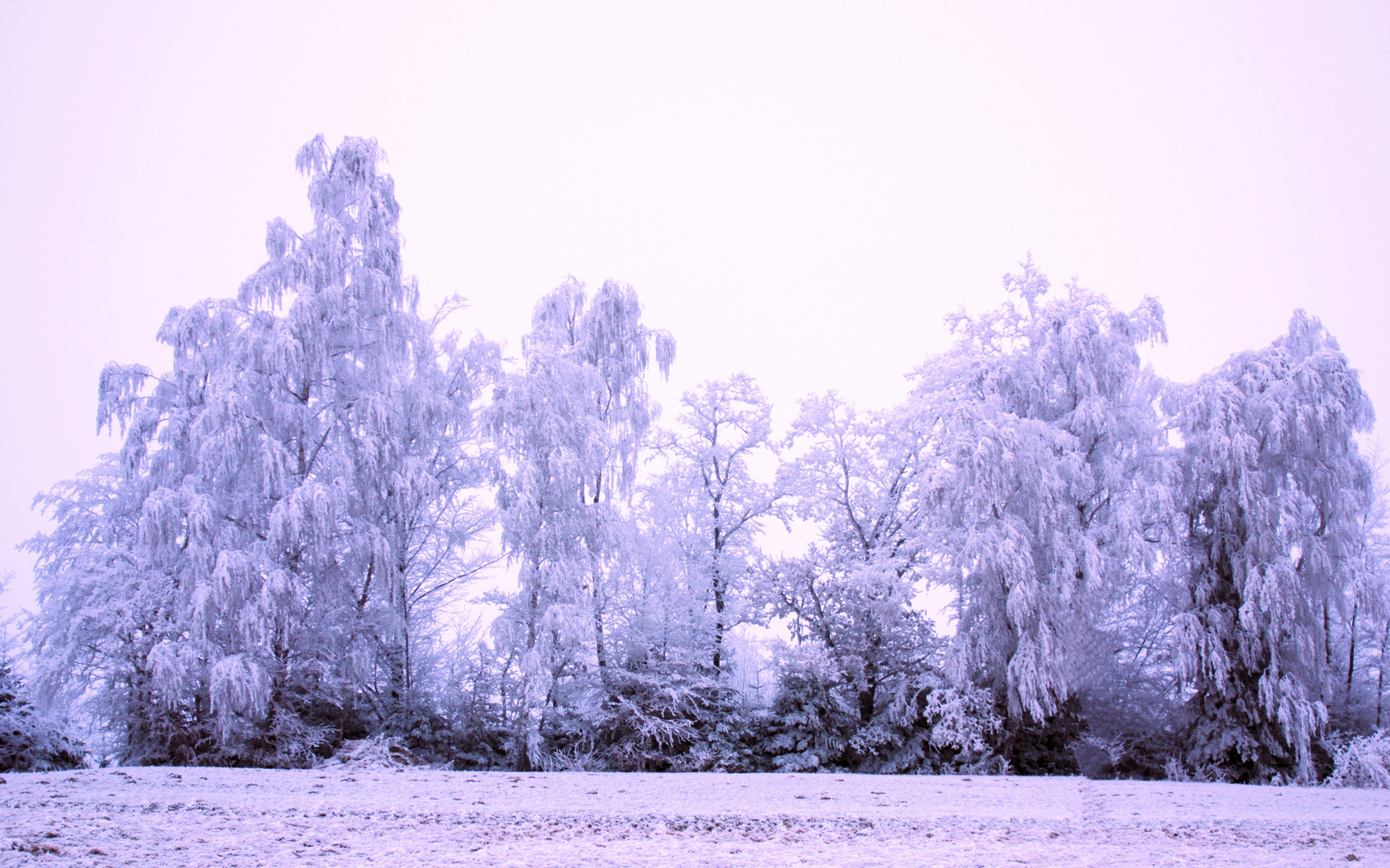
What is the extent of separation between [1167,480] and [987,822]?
398 inches

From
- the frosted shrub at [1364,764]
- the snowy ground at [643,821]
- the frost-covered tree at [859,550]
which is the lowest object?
the frosted shrub at [1364,764]

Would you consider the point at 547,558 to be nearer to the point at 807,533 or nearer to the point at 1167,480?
the point at 807,533

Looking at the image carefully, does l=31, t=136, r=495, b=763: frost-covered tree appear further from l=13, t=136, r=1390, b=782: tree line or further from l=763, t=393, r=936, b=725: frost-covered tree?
l=763, t=393, r=936, b=725: frost-covered tree

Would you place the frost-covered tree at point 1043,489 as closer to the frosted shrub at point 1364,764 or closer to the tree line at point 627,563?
the tree line at point 627,563

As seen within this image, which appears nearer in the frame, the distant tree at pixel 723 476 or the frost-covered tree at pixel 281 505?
the frost-covered tree at pixel 281 505

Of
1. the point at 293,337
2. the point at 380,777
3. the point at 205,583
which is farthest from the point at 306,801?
the point at 293,337

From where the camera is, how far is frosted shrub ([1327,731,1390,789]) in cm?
1445

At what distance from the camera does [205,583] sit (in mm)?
13953

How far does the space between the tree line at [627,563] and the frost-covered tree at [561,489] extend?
0.08 metres

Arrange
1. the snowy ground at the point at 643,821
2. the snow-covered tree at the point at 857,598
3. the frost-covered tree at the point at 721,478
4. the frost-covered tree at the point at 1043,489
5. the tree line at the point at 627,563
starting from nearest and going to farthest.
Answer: the snowy ground at the point at 643,821 < the tree line at the point at 627,563 < the frost-covered tree at the point at 1043,489 < the snow-covered tree at the point at 857,598 < the frost-covered tree at the point at 721,478

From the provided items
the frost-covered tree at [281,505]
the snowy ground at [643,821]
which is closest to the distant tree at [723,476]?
the frost-covered tree at [281,505]

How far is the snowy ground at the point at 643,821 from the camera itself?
6.87 meters

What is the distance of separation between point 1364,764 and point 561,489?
1436 centimetres

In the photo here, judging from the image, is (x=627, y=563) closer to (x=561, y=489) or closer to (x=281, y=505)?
(x=561, y=489)
